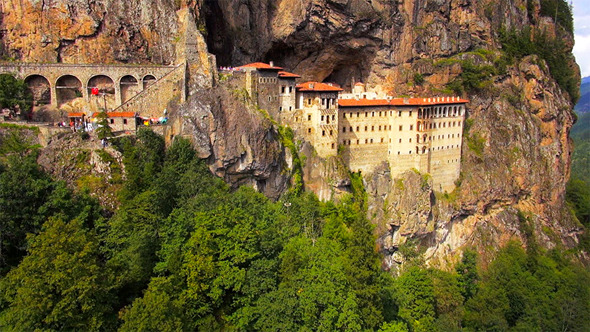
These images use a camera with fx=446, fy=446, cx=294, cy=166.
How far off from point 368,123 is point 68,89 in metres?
31.1

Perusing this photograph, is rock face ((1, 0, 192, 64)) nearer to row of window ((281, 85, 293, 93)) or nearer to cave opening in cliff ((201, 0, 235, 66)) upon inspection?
cave opening in cliff ((201, 0, 235, 66))

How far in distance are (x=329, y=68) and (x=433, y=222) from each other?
26048 mm

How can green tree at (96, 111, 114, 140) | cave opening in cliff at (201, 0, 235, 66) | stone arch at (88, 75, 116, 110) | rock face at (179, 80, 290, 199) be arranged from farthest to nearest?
cave opening in cliff at (201, 0, 235, 66) → stone arch at (88, 75, 116, 110) → rock face at (179, 80, 290, 199) → green tree at (96, 111, 114, 140)

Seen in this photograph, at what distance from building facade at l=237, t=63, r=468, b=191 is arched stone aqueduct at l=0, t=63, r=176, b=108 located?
10347 millimetres

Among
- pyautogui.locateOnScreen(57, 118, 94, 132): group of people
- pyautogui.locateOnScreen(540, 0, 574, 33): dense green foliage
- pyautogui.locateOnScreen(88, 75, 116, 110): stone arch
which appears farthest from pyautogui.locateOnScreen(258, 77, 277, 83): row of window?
pyautogui.locateOnScreen(540, 0, 574, 33): dense green foliage

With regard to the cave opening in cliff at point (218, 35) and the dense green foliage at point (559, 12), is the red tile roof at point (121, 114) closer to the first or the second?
the cave opening in cliff at point (218, 35)

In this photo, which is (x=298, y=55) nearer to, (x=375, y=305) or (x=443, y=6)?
(x=443, y=6)

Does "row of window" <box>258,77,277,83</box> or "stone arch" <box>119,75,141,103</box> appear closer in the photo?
"stone arch" <box>119,75,141,103</box>

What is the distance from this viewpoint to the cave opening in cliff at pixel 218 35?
166 ft

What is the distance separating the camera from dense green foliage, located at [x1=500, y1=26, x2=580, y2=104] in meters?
64.7

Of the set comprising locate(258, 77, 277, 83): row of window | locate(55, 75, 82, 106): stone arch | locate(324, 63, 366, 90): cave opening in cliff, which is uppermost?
locate(324, 63, 366, 90): cave opening in cliff

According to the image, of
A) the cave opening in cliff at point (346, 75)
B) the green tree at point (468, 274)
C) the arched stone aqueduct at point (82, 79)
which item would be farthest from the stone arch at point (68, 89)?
the green tree at point (468, 274)

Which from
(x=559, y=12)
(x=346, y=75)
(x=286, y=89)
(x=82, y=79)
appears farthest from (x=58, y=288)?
(x=559, y=12)

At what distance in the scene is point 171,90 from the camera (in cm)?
4262
